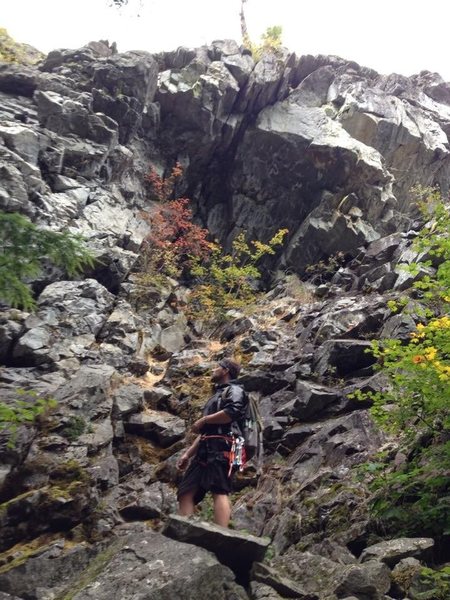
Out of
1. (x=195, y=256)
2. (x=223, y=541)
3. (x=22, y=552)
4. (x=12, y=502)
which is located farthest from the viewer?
(x=195, y=256)

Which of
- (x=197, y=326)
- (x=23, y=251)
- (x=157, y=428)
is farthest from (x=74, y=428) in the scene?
(x=197, y=326)

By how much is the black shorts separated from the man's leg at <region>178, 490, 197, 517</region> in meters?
0.03

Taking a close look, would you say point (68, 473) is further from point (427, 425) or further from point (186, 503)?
point (427, 425)

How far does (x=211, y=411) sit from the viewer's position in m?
5.47

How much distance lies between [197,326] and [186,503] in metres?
11.9

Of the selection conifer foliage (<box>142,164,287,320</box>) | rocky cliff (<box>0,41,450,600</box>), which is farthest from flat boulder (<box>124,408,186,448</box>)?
conifer foliage (<box>142,164,287,320</box>)

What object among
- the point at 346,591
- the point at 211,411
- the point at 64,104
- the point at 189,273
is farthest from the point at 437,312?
the point at 64,104

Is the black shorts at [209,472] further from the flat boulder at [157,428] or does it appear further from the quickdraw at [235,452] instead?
the flat boulder at [157,428]

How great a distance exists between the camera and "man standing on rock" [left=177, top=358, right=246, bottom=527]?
16.4 feet

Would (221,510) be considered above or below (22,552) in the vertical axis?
above

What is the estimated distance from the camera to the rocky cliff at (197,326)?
456 cm

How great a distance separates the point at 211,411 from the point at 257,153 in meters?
18.0

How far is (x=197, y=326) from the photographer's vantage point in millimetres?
16938

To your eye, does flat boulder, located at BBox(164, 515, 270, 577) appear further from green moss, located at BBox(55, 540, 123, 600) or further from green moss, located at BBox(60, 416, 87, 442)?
green moss, located at BBox(60, 416, 87, 442)
